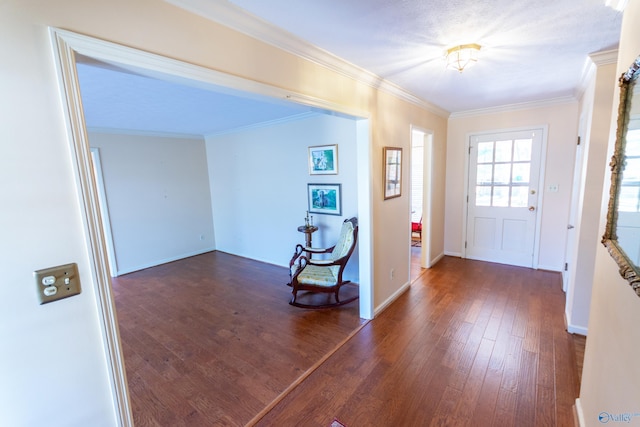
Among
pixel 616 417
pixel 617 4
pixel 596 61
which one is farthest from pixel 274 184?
pixel 616 417

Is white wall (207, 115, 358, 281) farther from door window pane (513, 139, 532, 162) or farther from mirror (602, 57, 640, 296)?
mirror (602, 57, 640, 296)

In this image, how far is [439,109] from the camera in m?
4.08

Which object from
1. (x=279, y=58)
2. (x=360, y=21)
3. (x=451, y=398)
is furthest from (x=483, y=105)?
(x=451, y=398)

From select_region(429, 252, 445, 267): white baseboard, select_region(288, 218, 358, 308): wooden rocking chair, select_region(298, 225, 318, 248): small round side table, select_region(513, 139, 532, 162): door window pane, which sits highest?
select_region(513, 139, 532, 162): door window pane

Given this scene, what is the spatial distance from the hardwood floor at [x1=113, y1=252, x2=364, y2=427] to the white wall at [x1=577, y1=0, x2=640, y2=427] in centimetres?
169

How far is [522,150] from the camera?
4.03 m

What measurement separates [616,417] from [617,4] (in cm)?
193

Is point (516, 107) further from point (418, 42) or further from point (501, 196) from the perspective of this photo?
point (418, 42)

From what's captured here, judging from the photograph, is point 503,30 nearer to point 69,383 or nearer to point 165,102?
point 69,383

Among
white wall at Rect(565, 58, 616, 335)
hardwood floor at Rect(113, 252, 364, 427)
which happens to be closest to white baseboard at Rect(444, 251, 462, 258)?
white wall at Rect(565, 58, 616, 335)

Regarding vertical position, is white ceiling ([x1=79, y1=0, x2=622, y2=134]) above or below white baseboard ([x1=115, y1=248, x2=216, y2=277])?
above

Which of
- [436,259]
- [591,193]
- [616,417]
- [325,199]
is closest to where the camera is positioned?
[616,417]

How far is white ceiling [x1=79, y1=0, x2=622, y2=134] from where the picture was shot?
151cm

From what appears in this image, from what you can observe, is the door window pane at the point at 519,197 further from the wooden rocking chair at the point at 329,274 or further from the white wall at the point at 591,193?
the wooden rocking chair at the point at 329,274
